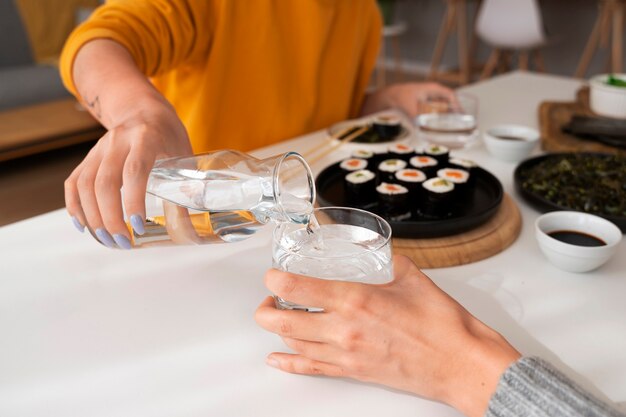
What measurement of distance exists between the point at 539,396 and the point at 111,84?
88 centimetres

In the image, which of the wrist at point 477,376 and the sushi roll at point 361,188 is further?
the sushi roll at point 361,188

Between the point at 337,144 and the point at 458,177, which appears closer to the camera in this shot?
the point at 458,177

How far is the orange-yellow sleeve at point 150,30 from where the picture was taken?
1172 mm

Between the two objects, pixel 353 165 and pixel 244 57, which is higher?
pixel 244 57

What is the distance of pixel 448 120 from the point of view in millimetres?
1500

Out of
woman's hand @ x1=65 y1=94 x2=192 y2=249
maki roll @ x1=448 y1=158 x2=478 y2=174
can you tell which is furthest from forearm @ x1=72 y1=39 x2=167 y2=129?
maki roll @ x1=448 y1=158 x2=478 y2=174

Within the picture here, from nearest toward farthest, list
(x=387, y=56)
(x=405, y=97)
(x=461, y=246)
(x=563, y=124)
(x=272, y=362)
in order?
(x=272, y=362), (x=461, y=246), (x=563, y=124), (x=405, y=97), (x=387, y=56)

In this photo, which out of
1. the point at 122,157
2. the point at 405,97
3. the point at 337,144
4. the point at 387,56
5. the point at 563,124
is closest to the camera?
the point at 122,157

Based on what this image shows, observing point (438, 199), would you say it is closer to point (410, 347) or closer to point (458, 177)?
point (458, 177)

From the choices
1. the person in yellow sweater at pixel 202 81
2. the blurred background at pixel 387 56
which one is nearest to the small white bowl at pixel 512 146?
the person in yellow sweater at pixel 202 81

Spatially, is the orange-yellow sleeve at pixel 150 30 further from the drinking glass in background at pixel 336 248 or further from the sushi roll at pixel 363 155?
the drinking glass in background at pixel 336 248

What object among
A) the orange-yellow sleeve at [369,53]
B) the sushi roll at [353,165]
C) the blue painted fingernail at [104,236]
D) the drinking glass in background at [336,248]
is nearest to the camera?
the drinking glass in background at [336,248]

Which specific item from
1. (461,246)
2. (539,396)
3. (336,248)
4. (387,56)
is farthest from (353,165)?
(387,56)

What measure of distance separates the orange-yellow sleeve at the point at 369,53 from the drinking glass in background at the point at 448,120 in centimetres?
31
